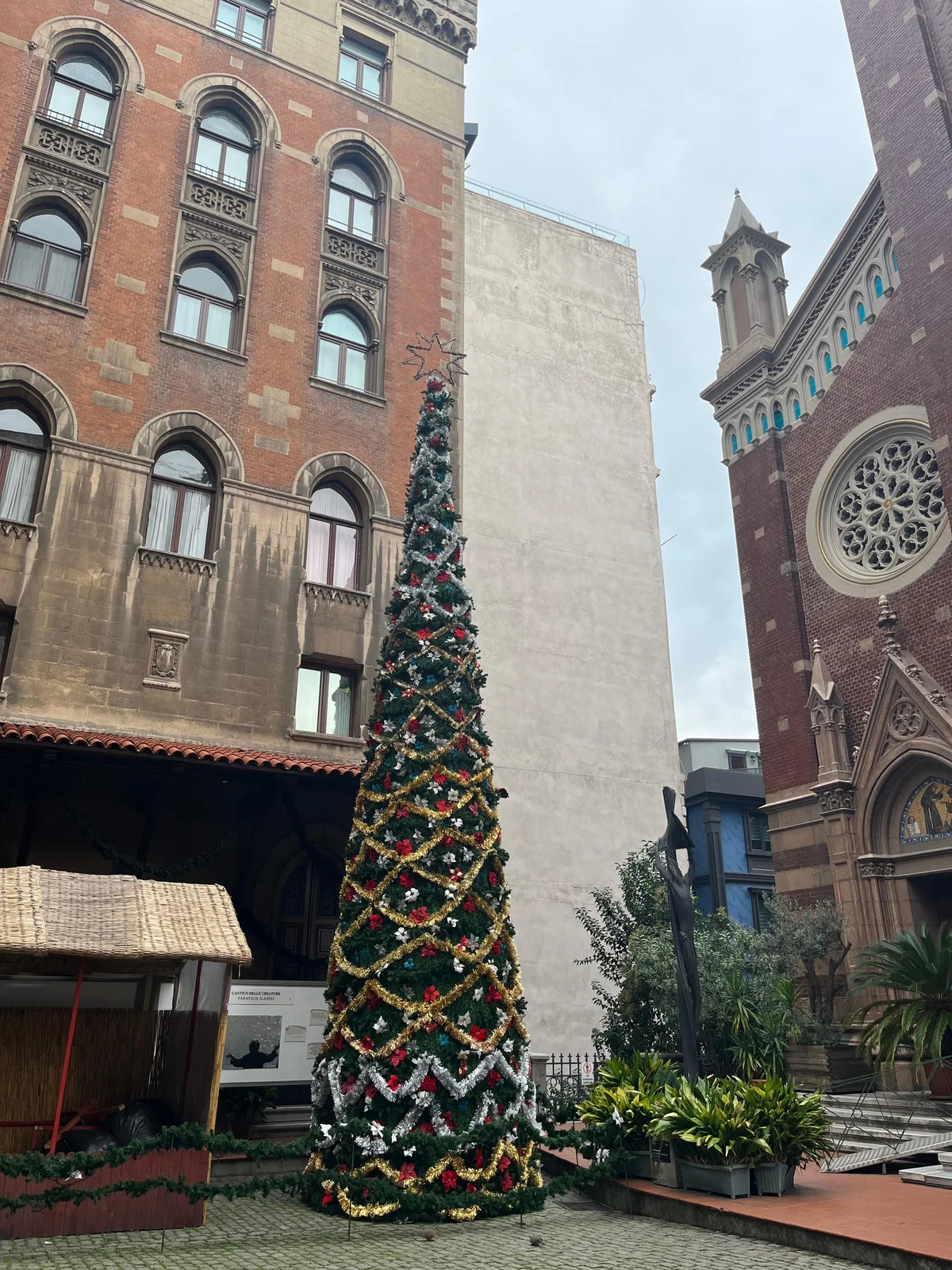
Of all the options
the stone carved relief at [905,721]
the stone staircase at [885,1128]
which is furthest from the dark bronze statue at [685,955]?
the stone carved relief at [905,721]

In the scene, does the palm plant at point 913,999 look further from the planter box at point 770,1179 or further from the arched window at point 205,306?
the arched window at point 205,306

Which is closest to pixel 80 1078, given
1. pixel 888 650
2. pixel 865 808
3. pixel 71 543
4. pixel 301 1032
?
pixel 301 1032

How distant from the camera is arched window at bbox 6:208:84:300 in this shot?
16672 mm

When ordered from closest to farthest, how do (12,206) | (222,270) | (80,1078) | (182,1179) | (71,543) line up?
(182,1179) < (80,1078) < (71,543) < (12,206) < (222,270)

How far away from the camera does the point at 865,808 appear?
20047 millimetres

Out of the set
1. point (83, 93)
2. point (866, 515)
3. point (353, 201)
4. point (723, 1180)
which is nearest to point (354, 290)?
point (353, 201)

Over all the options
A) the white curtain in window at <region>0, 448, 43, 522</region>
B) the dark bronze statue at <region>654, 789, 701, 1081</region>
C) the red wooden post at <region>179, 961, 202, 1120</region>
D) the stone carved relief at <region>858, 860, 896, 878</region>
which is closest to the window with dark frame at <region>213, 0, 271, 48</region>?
the white curtain in window at <region>0, 448, 43, 522</region>

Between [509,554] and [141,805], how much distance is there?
36.2ft

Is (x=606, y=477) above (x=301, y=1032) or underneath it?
above

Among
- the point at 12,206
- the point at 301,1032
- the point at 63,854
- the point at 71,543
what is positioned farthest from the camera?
the point at 12,206

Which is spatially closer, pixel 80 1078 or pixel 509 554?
pixel 80 1078

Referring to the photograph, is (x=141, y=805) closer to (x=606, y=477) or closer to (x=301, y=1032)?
(x=301, y=1032)

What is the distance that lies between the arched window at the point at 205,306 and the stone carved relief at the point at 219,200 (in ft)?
4.06

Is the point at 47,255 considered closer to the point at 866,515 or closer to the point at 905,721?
the point at 866,515
